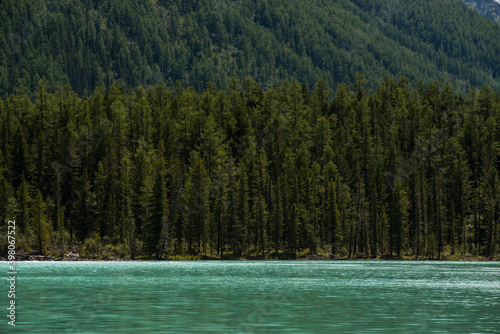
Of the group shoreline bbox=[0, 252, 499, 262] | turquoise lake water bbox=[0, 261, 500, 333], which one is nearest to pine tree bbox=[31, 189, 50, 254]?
shoreline bbox=[0, 252, 499, 262]

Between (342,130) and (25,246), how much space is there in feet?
266

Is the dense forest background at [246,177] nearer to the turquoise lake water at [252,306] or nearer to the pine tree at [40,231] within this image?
the pine tree at [40,231]

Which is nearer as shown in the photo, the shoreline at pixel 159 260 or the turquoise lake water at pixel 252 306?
the turquoise lake water at pixel 252 306

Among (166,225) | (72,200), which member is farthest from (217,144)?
(72,200)

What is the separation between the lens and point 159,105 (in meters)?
175

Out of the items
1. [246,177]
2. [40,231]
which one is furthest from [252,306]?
[246,177]

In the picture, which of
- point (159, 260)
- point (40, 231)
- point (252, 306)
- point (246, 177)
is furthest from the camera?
point (246, 177)

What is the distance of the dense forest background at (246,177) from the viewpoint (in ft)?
430

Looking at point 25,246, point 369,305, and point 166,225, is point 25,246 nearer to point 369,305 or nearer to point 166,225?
point 166,225

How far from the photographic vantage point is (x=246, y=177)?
134 m

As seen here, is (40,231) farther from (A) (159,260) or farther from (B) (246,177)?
(B) (246,177)

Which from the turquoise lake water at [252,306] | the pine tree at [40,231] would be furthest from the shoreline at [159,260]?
the turquoise lake water at [252,306]

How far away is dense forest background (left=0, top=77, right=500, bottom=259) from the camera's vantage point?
131 meters

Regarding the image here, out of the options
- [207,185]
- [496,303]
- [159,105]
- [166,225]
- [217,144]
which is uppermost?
[159,105]
